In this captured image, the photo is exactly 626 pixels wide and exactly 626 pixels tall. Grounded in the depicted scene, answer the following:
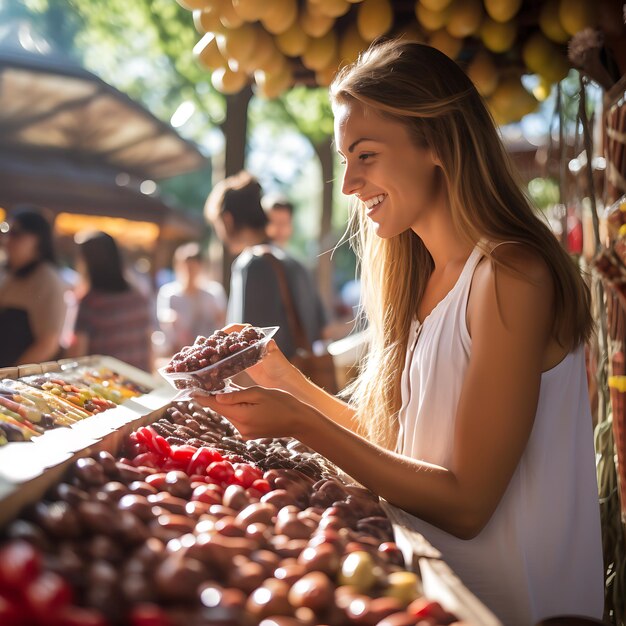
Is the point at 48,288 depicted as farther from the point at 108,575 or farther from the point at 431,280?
the point at 108,575

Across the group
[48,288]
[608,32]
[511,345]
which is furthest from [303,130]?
[511,345]

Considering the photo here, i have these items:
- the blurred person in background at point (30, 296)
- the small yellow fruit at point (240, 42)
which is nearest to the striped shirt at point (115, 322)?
the blurred person in background at point (30, 296)

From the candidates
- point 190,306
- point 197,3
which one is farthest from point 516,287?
point 190,306

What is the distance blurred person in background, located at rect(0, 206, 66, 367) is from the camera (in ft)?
14.3

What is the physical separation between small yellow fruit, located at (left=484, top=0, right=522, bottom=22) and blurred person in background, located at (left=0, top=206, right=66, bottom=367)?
2.98 meters

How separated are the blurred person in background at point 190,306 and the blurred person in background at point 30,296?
189 centimetres

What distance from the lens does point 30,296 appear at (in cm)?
443

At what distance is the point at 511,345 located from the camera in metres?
1.59

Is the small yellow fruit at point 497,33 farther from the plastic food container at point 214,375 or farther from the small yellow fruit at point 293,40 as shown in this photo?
the plastic food container at point 214,375

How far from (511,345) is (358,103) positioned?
28.6 inches

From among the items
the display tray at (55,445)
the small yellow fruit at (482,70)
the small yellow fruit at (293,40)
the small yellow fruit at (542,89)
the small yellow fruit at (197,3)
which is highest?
the small yellow fruit at (197,3)

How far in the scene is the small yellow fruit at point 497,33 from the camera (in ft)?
9.96

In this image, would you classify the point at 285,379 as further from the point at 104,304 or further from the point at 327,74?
the point at 104,304

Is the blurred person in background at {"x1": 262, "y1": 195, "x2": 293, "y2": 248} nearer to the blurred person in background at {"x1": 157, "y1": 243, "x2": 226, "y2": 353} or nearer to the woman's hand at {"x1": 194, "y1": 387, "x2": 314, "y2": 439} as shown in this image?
the blurred person in background at {"x1": 157, "y1": 243, "x2": 226, "y2": 353}
